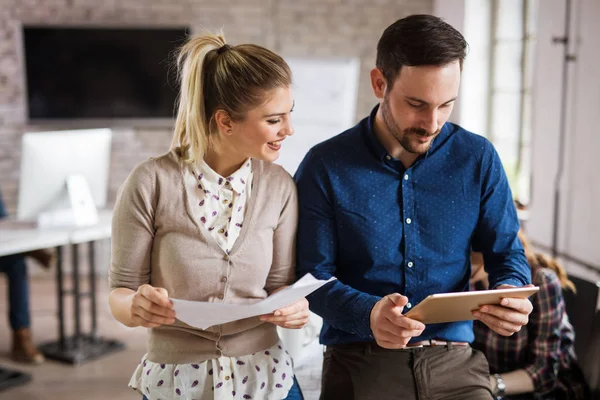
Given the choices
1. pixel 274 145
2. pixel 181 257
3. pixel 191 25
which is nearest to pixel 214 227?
pixel 181 257

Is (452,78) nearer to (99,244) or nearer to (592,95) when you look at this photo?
(592,95)

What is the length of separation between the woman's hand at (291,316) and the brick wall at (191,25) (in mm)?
4286

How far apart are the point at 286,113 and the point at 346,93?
2767 mm

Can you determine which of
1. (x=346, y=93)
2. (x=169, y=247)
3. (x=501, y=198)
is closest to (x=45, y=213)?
(x=346, y=93)

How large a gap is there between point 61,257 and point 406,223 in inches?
106

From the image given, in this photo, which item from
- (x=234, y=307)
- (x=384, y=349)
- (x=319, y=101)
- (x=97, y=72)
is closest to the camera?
(x=234, y=307)

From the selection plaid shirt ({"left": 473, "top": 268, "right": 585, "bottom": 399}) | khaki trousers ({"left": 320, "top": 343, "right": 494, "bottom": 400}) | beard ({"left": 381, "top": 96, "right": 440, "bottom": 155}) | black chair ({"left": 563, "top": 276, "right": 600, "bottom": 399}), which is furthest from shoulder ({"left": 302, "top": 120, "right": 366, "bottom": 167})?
black chair ({"left": 563, "top": 276, "right": 600, "bottom": 399})

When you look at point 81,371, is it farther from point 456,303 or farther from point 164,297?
point 456,303

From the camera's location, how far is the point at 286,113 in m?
1.65

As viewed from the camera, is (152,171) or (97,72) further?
(97,72)

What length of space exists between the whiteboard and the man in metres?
2.49

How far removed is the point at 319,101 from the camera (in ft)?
14.3

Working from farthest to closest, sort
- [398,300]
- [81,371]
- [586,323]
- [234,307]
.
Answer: [81,371] → [586,323] → [398,300] → [234,307]

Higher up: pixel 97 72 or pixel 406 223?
pixel 97 72
